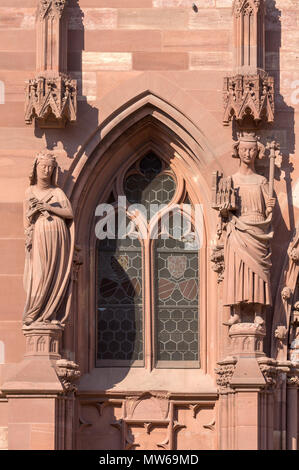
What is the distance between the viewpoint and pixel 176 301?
87.6ft

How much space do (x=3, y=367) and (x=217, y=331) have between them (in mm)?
2548

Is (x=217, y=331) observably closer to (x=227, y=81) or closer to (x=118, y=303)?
(x=118, y=303)

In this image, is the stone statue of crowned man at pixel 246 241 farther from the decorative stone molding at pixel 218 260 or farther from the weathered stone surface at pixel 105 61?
the weathered stone surface at pixel 105 61

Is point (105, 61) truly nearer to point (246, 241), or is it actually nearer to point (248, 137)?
point (248, 137)

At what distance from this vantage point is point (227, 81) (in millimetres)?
26375

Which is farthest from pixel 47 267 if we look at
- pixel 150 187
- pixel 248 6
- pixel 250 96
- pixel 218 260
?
pixel 248 6

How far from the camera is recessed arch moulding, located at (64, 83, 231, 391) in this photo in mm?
26391

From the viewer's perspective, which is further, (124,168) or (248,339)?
(124,168)

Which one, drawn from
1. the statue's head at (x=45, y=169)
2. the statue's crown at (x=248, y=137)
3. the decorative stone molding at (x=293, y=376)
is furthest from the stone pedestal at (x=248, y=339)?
the statue's head at (x=45, y=169)

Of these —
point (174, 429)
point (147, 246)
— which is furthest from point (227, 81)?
point (174, 429)

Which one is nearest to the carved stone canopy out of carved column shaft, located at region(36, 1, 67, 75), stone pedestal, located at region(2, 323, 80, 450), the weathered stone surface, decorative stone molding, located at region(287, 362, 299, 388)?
carved column shaft, located at region(36, 1, 67, 75)

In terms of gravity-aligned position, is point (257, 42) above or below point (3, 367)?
above

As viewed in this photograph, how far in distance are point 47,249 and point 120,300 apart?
1.38 meters

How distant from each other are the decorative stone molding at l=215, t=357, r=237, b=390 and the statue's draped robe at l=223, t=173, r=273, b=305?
0.67 m
